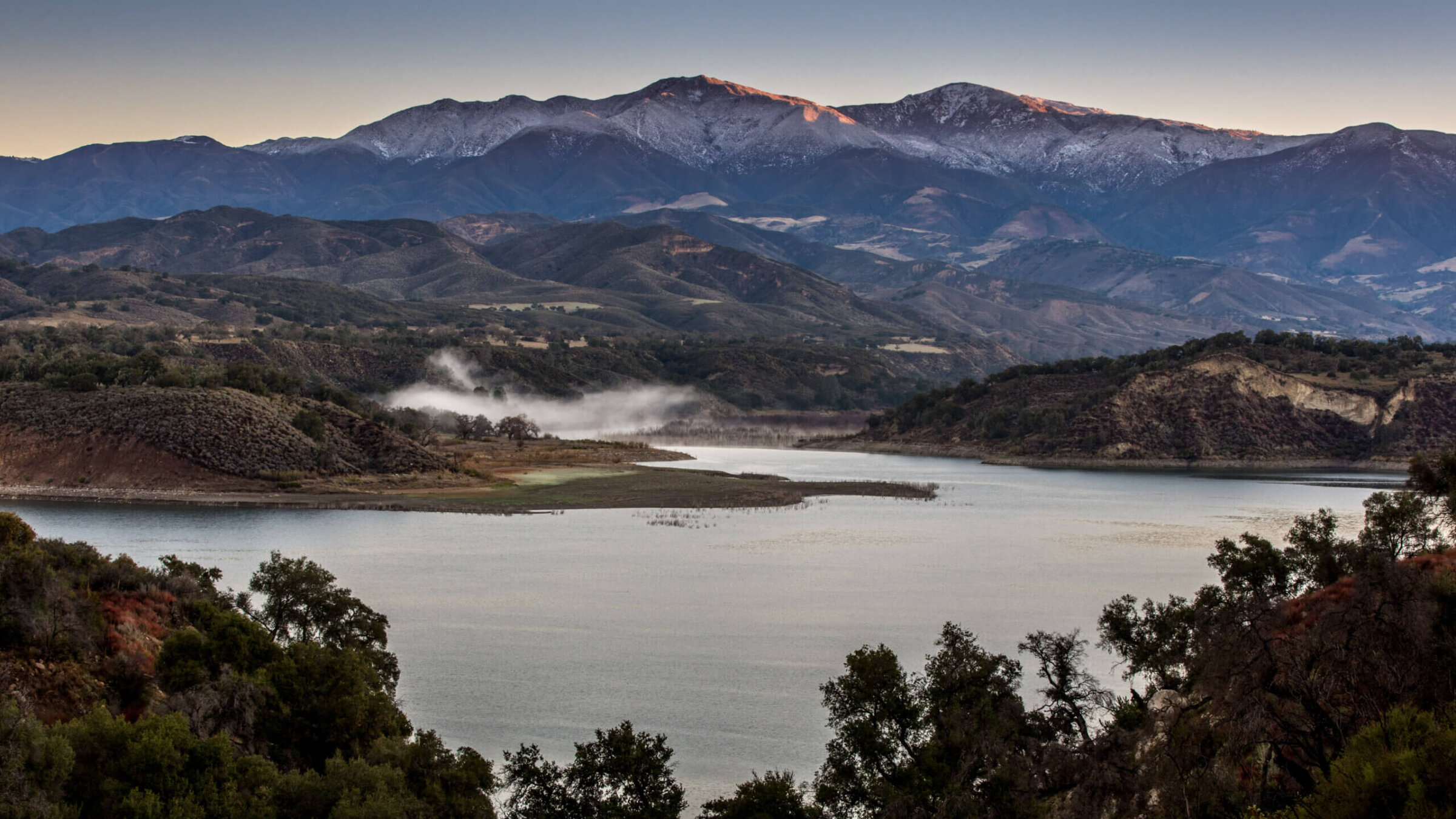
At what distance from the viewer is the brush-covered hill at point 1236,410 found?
10025cm

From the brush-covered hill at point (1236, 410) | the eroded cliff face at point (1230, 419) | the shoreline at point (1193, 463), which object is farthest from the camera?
the brush-covered hill at point (1236, 410)

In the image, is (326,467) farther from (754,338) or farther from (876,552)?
(754,338)

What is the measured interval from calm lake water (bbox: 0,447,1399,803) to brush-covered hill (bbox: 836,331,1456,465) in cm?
2535

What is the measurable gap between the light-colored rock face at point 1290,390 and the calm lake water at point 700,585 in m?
29.7

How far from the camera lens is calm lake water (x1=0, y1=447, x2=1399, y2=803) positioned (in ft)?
90.3

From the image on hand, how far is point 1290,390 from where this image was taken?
345 ft

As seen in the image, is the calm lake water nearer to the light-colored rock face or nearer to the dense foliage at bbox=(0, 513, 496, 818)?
the dense foliage at bbox=(0, 513, 496, 818)

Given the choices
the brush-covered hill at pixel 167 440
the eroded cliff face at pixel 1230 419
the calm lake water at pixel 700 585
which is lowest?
the calm lake water at pixel 700 585

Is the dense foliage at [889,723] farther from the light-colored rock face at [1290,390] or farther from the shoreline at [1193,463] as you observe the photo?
the light-colored rock face at [1290,390]

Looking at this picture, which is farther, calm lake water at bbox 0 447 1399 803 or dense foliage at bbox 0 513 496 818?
calm lake water at bbox 0 447 1399 803

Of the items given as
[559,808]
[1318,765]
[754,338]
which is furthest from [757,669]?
[754,338]

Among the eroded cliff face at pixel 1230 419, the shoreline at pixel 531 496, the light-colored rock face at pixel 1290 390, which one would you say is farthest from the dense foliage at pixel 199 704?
the light-colored rock face at pixel 1290 390

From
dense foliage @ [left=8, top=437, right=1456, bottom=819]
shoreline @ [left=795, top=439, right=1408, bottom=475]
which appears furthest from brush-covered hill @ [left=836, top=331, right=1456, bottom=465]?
dense foliage @ [left=8, top=437, right=1456, bottom=819]

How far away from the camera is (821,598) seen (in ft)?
134
